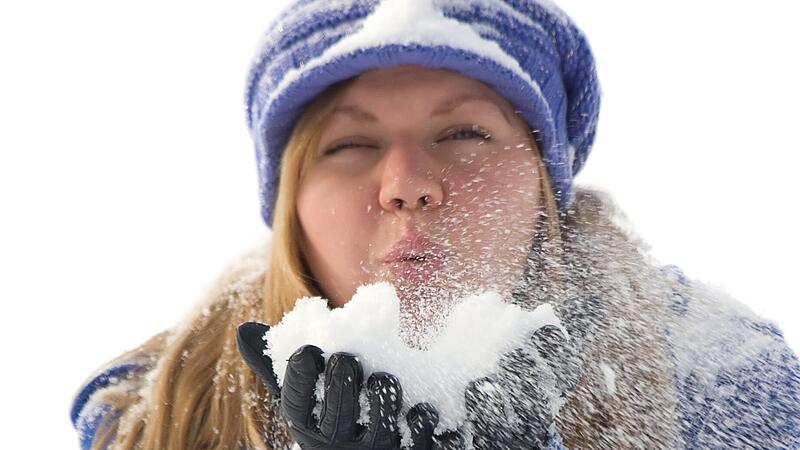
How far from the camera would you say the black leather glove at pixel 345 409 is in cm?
94

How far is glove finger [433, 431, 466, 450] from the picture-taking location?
99 centimetres

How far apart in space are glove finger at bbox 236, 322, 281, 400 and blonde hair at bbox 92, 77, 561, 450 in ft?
1.13

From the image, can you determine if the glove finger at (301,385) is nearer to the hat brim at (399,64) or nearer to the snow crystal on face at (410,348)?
the snow crystal on face at (410,348)

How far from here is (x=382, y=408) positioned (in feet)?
3.09

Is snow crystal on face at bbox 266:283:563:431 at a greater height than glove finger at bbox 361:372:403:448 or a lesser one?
greater

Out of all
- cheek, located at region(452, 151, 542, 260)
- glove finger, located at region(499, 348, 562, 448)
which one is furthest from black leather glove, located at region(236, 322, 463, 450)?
cheek, located at region(452, 151, 542, 260)

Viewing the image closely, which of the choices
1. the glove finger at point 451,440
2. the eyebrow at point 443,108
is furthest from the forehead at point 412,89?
the glove finger at point 451,440

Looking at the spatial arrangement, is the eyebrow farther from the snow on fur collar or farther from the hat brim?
the snow on fur collar

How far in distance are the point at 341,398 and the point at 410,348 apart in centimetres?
15

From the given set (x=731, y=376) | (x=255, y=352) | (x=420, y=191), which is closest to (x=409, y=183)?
(x=420, y=191)

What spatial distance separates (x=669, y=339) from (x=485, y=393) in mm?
667

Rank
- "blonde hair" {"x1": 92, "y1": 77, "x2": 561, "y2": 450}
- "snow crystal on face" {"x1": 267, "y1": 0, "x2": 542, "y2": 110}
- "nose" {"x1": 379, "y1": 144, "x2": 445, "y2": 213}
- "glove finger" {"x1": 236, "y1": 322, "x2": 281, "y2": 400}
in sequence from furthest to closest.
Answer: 1. "blonde hair" {"x1": 92, "y1": 77, "x2": 561, "y2": 450}
2. "snow crystal on face" {"x1": 267, "y1": 0, "x2": 542, "y2": 110}
3. "nose" {"x1": 379, "y1": 144, "x2": 445, "y2": 213}
4. "glove finger" {"x1": 236, "y1": 322, "x2": 281, "y2": 400}

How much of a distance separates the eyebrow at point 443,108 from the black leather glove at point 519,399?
512 mm

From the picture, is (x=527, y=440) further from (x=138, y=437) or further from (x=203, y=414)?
(x=138, y=437)
